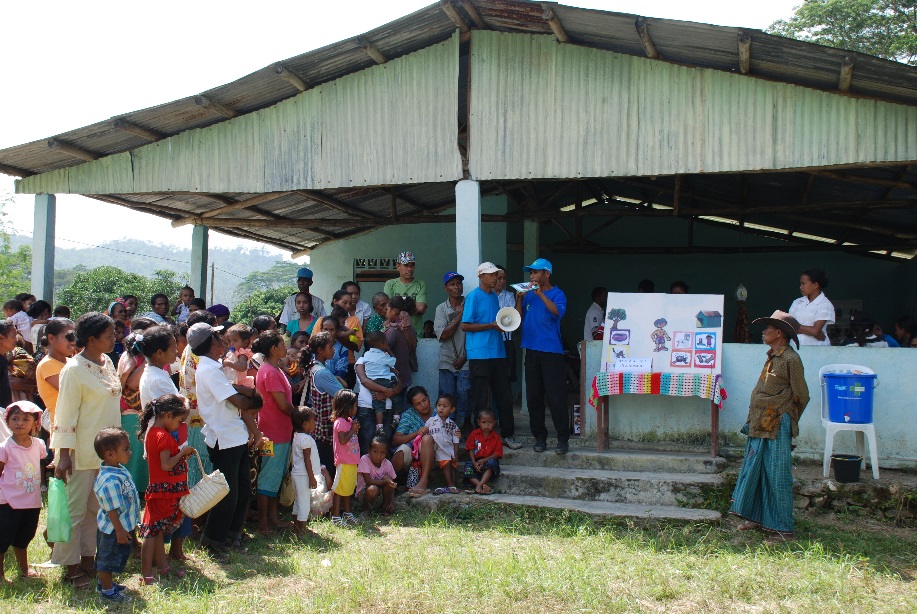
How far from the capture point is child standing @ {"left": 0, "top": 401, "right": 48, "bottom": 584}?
16.9 feet

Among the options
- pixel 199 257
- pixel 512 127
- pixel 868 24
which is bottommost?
pixel 199 257

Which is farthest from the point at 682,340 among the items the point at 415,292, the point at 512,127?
the point at 415,292

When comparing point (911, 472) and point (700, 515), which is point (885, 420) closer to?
point (911, 472)

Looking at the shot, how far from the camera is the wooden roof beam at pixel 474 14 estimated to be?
801 centimetres

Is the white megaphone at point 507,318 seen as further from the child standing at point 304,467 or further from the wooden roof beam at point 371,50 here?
the wooden roof beam at point 371,50

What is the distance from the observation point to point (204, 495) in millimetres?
5426

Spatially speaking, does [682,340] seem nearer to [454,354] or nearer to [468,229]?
[454,354]

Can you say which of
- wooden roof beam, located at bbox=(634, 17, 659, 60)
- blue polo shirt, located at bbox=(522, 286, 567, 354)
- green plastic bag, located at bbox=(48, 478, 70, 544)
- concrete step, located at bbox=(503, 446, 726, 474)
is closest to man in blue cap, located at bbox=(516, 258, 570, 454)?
blue polo shirt, located at bbox=(522, 286, 567, 354)

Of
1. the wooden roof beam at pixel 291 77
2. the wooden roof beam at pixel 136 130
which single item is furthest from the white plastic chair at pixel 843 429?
the wooden roof beam at pixel 136 130

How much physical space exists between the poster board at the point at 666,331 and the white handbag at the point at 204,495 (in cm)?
406

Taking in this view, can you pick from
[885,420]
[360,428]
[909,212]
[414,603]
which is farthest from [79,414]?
[909,212]

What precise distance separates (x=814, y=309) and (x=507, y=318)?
2.89 metres

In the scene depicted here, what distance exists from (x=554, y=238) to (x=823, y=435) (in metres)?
8.41

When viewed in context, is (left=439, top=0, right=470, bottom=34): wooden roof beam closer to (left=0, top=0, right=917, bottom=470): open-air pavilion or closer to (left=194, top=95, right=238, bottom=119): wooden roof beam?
(left=0, top=0, right=917, bottom=470): open-air pavilion
